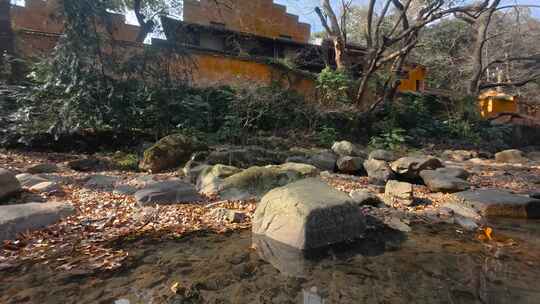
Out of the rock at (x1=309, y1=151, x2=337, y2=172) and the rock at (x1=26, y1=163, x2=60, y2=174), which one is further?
the rock at (x1=309, y1=151, x2=337, y2=172)

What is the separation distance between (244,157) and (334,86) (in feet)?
22.6

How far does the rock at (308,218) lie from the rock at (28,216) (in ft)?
7.42

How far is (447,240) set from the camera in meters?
3.96

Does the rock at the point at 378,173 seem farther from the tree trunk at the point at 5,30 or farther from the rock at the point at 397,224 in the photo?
the tree trunk at the point at 5,30

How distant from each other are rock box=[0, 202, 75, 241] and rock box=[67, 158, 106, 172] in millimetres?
2739

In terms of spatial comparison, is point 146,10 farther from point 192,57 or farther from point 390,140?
point 390,140

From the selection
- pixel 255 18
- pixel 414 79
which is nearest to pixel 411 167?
pixel 255 18

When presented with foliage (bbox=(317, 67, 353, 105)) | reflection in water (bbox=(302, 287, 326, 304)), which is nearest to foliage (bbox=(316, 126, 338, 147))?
foliage (bbox=(317, 67, 353, 105))

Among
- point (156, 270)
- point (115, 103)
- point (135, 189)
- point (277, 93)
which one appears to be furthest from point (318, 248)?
point (277, 93)

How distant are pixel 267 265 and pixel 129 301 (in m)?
1.22

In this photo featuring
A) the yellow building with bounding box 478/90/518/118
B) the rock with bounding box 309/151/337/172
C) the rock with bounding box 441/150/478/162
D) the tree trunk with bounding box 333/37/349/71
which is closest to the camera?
the rock with bounding box 309/151/337/172

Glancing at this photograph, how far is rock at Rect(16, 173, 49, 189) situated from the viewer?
483 cm

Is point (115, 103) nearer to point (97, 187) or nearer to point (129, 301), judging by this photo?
point (97, 187)

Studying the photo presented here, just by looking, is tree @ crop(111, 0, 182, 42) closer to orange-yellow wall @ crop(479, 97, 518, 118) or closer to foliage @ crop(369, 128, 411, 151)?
foliage @ crop(369, 128, 411, 151)
